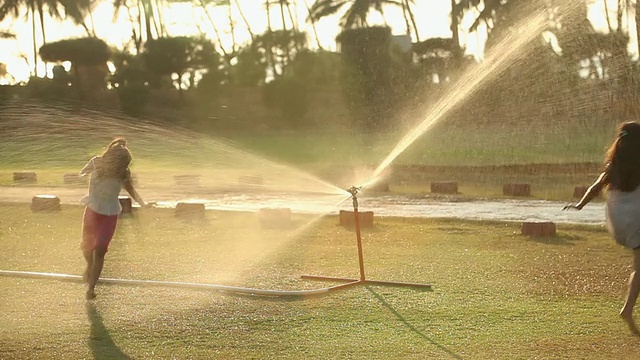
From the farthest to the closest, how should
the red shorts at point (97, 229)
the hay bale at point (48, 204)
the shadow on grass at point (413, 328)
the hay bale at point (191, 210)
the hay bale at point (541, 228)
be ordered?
1. the hay bale at point (48, 204)
2. the hay bale at point (191, 210)
3. the hay bale at point (541, 228)
4. the red shorts at point (97, 229)
5. the shadow on grass at point (413, 328)

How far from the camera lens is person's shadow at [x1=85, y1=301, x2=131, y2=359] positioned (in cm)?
662

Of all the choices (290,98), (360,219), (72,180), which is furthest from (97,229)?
(290,98)

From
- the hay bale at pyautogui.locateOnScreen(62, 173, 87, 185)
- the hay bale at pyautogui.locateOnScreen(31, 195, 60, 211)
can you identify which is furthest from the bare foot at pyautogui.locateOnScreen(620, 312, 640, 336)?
the hay bale at pyautogui.locateOnScreen(62, 173, 87, 185)

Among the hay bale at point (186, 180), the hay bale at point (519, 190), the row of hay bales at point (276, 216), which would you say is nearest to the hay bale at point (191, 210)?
the row of hay bales at point (276, 216)

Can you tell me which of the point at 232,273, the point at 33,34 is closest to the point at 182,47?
the point at 33,34

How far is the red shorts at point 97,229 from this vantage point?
29.7 ft

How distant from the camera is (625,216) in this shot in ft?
24.8

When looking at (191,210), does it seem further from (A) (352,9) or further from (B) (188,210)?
(A) (352,9)

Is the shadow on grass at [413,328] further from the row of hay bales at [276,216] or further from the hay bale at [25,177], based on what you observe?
the hay bale at [25,177]

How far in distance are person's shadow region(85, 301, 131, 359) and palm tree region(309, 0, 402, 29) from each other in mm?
42509

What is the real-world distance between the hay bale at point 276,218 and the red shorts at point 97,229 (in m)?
6.40

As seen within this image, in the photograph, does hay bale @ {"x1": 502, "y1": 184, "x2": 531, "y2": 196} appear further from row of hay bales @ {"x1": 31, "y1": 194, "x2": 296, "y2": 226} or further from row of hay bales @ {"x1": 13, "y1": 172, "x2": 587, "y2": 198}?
row of hay bales @ {"x1": 31, "y1": 194, "x2": 296, "y2": 226}

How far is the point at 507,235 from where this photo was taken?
13523 millimetres

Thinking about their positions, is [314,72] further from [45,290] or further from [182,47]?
[45,290]
